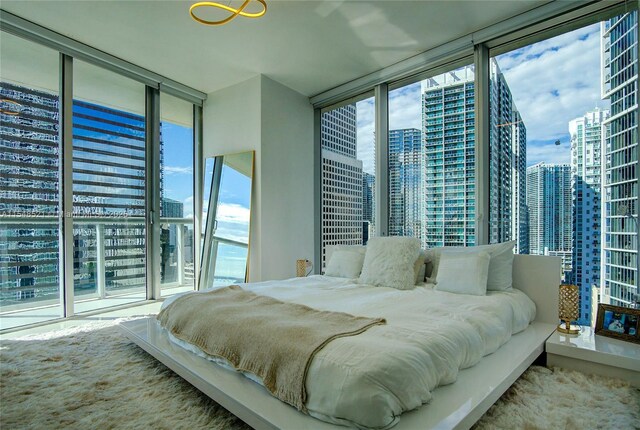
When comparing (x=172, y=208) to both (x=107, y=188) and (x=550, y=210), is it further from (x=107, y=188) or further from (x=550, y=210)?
(x=550, y=210)

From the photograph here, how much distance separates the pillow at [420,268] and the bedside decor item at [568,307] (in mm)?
1009

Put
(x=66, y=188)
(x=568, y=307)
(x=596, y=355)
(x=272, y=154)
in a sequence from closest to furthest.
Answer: (x=596, y=355) < (x=568, y=307) < (x=66, y=188) < (x=272, y=154)

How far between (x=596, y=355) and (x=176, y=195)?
4597 millimetres

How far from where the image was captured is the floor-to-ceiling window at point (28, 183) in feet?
10.4

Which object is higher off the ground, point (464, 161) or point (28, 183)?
point (464, 161)

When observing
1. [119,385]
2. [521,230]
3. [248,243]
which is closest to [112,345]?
[119,385]

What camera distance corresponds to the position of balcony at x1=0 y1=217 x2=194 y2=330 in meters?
3.19

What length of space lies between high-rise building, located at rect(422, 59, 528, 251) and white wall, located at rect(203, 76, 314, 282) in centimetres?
166

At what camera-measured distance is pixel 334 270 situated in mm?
3387

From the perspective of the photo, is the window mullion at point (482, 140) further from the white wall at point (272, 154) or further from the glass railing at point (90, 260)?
the glass railing at point (90, 260)

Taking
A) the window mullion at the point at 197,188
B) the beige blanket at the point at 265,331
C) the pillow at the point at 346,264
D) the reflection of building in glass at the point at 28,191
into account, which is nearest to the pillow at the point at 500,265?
the pillow at the point at 346,264

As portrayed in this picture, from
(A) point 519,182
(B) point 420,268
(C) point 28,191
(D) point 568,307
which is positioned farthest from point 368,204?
(C) point 28,191

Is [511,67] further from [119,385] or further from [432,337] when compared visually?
[119,385]

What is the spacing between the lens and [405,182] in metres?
4.01
